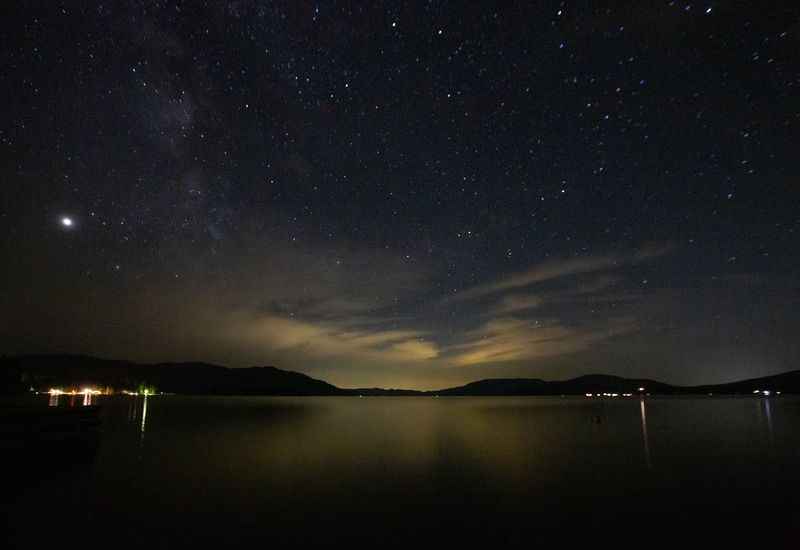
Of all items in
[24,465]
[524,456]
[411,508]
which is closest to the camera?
[411,508]

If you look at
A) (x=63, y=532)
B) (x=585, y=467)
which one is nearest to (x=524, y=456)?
(x=585, y=467)

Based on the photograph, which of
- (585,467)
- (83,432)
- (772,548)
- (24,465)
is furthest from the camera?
(83,432)

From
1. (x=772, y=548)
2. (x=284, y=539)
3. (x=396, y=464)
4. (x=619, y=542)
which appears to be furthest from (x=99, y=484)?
(x=772, y=548)

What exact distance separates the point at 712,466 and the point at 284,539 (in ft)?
71.8

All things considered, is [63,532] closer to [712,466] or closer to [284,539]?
[284,539]

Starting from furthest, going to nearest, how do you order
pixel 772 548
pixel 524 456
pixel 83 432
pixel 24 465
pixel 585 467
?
1. pixel 524 456
2. pixel 83 432
3. pixel 585 467
4. pixel 24 465
5. pixel 772 548

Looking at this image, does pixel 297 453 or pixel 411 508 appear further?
pixel 297 453

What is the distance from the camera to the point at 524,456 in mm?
28750

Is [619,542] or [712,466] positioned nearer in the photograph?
[619,542]

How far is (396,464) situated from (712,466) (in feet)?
49.9

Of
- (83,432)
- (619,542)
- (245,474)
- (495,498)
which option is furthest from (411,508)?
(83,432)

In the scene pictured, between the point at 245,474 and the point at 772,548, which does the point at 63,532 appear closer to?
the point at 245,474

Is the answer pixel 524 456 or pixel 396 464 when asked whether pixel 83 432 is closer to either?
pixel 396 464

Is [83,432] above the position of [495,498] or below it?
above
